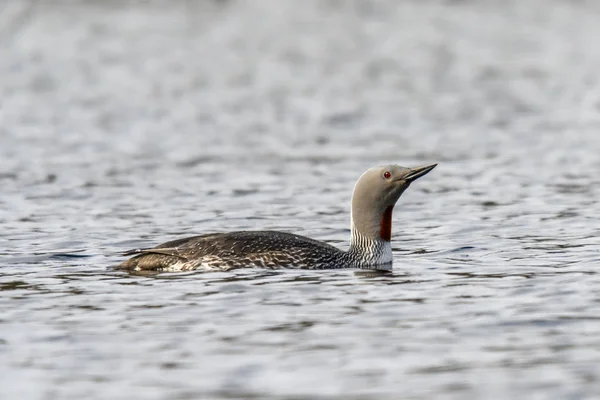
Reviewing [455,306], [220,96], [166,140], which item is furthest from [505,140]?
[455,306]

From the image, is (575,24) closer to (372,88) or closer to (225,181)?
(372,88)

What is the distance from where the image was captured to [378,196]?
42.9ft

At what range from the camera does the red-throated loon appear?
12508 mm

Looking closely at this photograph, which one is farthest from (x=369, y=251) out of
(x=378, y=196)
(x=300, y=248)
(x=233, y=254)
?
(x=233, y=254)

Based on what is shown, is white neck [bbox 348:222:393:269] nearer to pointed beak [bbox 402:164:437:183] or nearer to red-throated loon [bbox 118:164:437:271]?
red-throated loon [bbox 118:164:437:271]

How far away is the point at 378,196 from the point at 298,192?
188 inches

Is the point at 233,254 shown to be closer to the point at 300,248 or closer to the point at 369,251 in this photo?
the point at 300,248

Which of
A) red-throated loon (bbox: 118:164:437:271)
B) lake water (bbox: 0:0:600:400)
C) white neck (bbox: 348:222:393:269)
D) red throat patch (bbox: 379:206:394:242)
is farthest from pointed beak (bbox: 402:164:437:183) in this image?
lake water (bbox: 0:0:600:400)

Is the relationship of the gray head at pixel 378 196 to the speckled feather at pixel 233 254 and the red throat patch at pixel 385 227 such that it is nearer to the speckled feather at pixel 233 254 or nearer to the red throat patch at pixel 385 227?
the red throat patch at pixel 385 227

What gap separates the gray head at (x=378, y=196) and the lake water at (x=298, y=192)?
39 centimetres

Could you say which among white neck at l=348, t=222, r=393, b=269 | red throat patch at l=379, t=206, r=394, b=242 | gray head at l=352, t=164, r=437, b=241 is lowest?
white neck at l=348, t=222, r=393, b=269

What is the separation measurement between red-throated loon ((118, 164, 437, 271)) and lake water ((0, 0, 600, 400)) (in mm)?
231

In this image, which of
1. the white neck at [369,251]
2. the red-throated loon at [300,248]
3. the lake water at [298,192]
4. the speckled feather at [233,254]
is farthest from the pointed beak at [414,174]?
the speckled feather at [233,254]

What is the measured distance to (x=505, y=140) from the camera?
22188 mm
